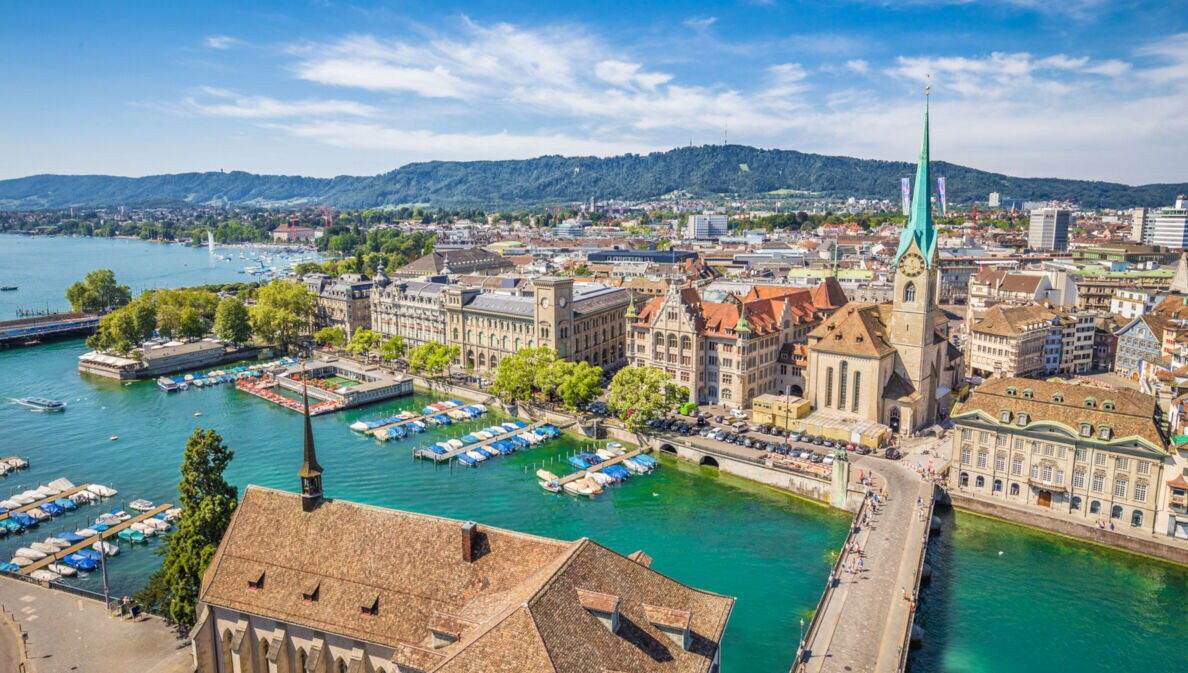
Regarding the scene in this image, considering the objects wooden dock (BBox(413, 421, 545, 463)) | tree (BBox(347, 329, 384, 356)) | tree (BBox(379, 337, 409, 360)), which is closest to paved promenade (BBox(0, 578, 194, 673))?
wooden dock (BBox(413, 421, 545, 463))

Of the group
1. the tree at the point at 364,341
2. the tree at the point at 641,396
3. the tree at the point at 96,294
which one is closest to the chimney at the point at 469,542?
the tree at the point at 641,396

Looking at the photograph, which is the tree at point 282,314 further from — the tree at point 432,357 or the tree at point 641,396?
the tree at point 641,396

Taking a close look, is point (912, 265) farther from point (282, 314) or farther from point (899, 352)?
point (282, 314)

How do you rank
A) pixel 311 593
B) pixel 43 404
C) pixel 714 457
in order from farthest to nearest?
pixel 43 404 → pixel 714 457 → pixel 311 593

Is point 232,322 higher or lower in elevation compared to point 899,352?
lower

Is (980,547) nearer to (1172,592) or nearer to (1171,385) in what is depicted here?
(1172,592)

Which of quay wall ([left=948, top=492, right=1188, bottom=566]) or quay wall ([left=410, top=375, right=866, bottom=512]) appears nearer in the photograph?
quay wall ([left=948, top=492, right=1188, bottom=566])

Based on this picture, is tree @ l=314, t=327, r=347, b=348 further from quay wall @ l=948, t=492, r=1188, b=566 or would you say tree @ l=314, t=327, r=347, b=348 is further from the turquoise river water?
quay wall @ l=948, t=492, r=1188, b=566

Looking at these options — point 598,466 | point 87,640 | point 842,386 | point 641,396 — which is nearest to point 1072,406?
point 842,386
